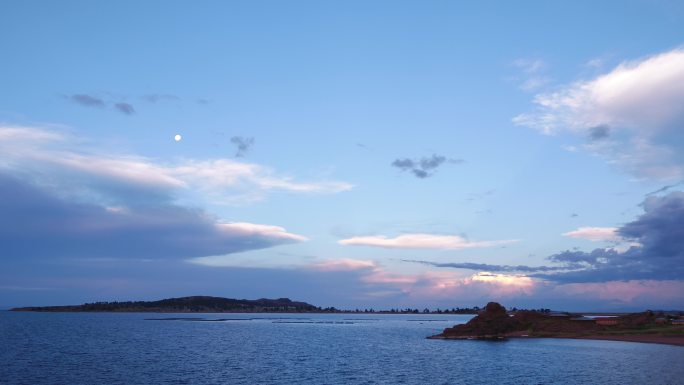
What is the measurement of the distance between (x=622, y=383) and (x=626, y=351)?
50551mm

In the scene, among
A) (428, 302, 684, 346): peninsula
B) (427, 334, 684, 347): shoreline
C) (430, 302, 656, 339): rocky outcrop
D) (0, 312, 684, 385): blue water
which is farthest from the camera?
(430, 302, 656, 339): rocky outcrop

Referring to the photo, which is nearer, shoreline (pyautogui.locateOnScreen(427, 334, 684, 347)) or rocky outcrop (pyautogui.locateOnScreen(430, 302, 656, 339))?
shoreline (pyautogui.locateOnScreen(427, 334, 684, 347))

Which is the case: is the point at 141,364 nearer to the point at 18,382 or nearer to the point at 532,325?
the point at 18,382

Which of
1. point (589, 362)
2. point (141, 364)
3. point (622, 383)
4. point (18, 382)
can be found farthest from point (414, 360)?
point (18, 382)

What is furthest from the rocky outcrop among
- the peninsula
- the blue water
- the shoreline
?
the blue water

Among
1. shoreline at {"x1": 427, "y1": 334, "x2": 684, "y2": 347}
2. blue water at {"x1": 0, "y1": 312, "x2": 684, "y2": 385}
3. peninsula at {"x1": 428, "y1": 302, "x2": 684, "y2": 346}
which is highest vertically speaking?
peninsula at {"x1": 428, "y1": 302, "x2": 684, "y2": 346}

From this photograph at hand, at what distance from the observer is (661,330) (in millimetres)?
158500

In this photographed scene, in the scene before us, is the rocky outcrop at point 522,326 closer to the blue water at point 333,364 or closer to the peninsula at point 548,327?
the peninsula at point 548,327

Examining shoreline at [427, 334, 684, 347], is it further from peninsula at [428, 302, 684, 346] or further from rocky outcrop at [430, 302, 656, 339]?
rocky outcrop at [430, 302, 656, 339]

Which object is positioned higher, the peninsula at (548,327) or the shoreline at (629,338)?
the peninsula at (548,327)

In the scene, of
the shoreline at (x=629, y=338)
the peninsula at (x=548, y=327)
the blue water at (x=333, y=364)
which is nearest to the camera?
the blue water at (x=333, y=364)

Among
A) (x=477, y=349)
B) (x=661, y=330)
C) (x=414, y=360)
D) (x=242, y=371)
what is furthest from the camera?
(x=661, y=330)

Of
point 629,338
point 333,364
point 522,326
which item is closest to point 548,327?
point 522,326

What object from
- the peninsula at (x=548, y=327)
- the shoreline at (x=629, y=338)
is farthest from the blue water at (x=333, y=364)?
the peninsula at (x=548, y=327)
